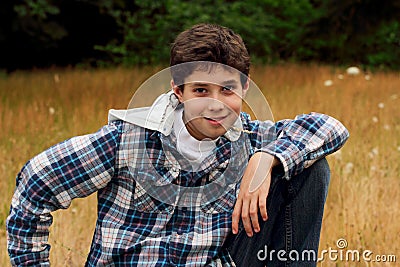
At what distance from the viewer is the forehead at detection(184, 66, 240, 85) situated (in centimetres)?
197

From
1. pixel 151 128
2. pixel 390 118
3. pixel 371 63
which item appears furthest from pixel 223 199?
pixel 371 63

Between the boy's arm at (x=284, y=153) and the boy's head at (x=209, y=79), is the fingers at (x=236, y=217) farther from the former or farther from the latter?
the boy's head at (x=209, y=79)

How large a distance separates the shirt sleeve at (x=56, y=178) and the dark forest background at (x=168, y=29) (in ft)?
22.7

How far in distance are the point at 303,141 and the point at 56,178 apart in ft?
2.50

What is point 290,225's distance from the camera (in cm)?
216

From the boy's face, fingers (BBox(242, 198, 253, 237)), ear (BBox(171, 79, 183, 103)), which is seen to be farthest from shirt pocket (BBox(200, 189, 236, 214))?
ear (BBox(171, 79, 183, 103))

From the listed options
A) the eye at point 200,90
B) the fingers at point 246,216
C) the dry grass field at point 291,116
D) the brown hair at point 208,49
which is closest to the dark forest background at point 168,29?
the dry grass field at point 291,116

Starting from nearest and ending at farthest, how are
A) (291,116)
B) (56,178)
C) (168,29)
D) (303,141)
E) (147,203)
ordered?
(56,178)
(147,203)
(303,141)
(291,116)
(168,29)

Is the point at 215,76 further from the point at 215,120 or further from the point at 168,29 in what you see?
the point at 168,29

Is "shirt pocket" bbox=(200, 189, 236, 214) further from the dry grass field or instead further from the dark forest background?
the dark forest background

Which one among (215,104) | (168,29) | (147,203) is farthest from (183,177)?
(168,29)

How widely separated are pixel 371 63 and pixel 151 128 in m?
12.0

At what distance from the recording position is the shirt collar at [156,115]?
1.97 meters

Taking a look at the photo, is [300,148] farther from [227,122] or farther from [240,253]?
[240,253]
